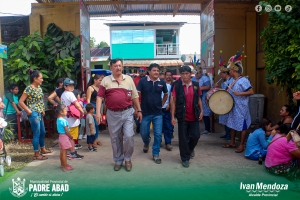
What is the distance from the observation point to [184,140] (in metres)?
5.08

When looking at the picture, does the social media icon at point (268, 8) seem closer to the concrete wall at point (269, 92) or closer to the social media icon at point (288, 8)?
the social media icon at point (288, 8)

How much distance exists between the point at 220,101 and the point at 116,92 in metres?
2.33

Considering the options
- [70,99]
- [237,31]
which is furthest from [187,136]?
[237,31]

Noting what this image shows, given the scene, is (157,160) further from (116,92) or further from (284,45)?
(284,45)

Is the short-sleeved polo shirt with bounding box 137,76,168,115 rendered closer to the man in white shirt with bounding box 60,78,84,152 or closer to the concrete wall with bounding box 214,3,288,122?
the man in white shirt with bounding box 60,78,84,152

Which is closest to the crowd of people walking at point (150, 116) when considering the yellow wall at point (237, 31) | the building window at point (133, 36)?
the yellow wall at point (237, 31)

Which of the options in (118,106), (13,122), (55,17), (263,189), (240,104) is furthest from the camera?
(55,17)

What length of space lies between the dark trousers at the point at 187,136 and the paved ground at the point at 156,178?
0.78ft

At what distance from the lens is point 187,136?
5.27 metres

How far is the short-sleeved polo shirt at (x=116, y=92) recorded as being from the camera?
4.79 metres

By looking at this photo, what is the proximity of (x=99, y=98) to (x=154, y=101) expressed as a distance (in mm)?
1070

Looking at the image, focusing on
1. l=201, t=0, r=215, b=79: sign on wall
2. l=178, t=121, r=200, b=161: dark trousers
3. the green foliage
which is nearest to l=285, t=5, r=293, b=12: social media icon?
l=178, t=121, r=200, b=161: dark trousers

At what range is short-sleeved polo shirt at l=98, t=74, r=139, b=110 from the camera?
15.7 ft

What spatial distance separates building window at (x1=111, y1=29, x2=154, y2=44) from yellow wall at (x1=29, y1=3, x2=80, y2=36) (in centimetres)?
1923
